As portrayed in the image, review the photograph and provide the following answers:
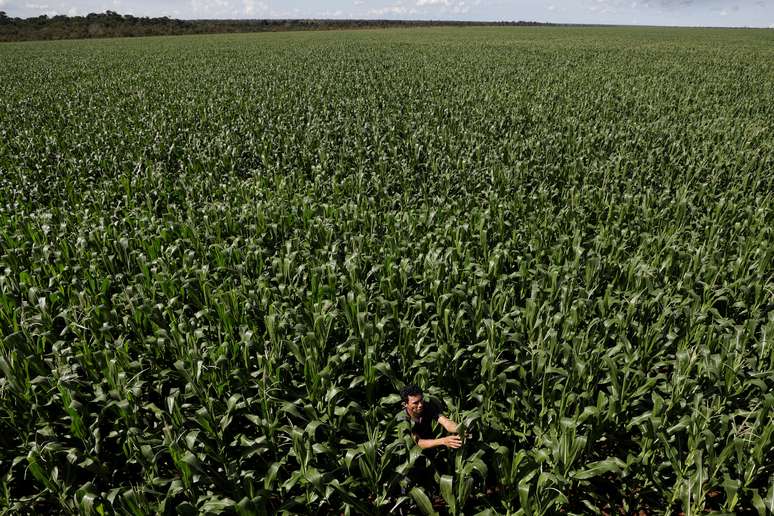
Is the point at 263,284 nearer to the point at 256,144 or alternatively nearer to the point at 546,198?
the point at 546,198

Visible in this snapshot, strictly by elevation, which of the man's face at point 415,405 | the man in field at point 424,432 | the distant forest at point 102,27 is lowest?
the man in field at point 424,432

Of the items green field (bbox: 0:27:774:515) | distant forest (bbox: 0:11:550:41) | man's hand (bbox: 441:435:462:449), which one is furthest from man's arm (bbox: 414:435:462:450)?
distant forest (bbox: 0:11:550:41)

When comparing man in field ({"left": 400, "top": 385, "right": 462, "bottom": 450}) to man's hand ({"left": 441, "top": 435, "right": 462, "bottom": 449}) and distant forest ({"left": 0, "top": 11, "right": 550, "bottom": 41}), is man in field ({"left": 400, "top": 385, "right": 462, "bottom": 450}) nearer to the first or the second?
man's hand ({"left": 441, "top": 435, "right": 462, "bottom": 449})

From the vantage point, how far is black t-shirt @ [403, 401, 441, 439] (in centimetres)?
331

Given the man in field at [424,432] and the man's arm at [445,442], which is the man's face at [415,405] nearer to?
the man in field at [424,432]

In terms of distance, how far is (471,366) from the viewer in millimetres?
4312

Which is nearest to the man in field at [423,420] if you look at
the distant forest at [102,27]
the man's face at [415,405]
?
the man's face at [415,405]

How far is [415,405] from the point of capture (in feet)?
10.5

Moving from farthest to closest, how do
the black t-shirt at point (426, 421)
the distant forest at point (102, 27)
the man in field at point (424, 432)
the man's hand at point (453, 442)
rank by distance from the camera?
the distant forest at point (102, 27) → the black t-shirt at point (426, 421) → the man in field at point (424, 432) → the man's hand at point (453, 442)

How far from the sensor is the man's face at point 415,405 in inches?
126

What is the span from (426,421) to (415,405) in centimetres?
27

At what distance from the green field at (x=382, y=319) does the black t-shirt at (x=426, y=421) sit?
16 centimetres

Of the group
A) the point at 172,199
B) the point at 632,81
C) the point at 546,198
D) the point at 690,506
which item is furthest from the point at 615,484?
the point at 632,81

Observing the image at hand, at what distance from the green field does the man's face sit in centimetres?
22
